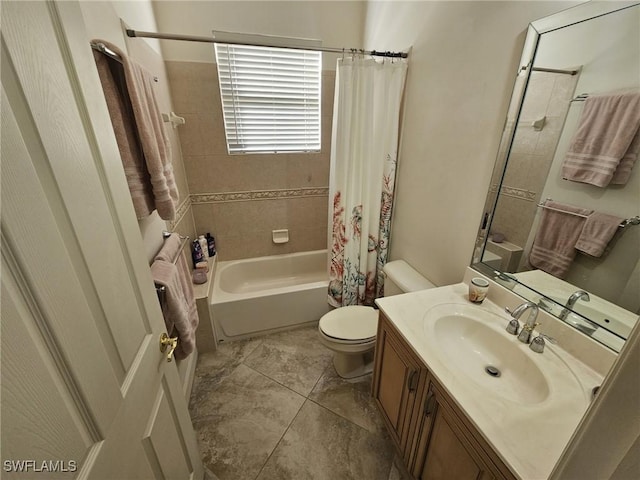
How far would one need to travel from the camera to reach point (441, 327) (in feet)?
3.70

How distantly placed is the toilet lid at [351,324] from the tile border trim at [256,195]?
1245 millimetres

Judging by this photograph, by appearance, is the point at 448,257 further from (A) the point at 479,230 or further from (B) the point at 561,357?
(B) the point at 561,357

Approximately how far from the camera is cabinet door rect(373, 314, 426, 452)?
1.04m

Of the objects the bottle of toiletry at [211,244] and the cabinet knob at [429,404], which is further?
the bottle of toiletry at [211,244]

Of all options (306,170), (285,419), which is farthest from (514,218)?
(306,170)

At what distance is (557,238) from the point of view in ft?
3.27

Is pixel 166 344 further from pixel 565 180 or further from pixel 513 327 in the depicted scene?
pixel 565 180

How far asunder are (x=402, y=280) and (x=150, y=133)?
1534 millimetres

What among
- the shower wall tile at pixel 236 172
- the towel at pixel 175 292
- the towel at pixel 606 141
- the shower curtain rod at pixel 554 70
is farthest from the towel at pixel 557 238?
the shower wall tile at pixel 236 172

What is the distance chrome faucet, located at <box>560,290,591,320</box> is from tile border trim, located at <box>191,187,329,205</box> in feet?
6.55

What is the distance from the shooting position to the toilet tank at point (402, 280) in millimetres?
1656

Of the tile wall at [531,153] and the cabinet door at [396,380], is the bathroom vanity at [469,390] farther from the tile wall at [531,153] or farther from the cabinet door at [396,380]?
the tile wall at [531,153]

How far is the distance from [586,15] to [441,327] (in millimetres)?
1192

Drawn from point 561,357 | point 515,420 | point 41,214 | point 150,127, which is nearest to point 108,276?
point 41,214
